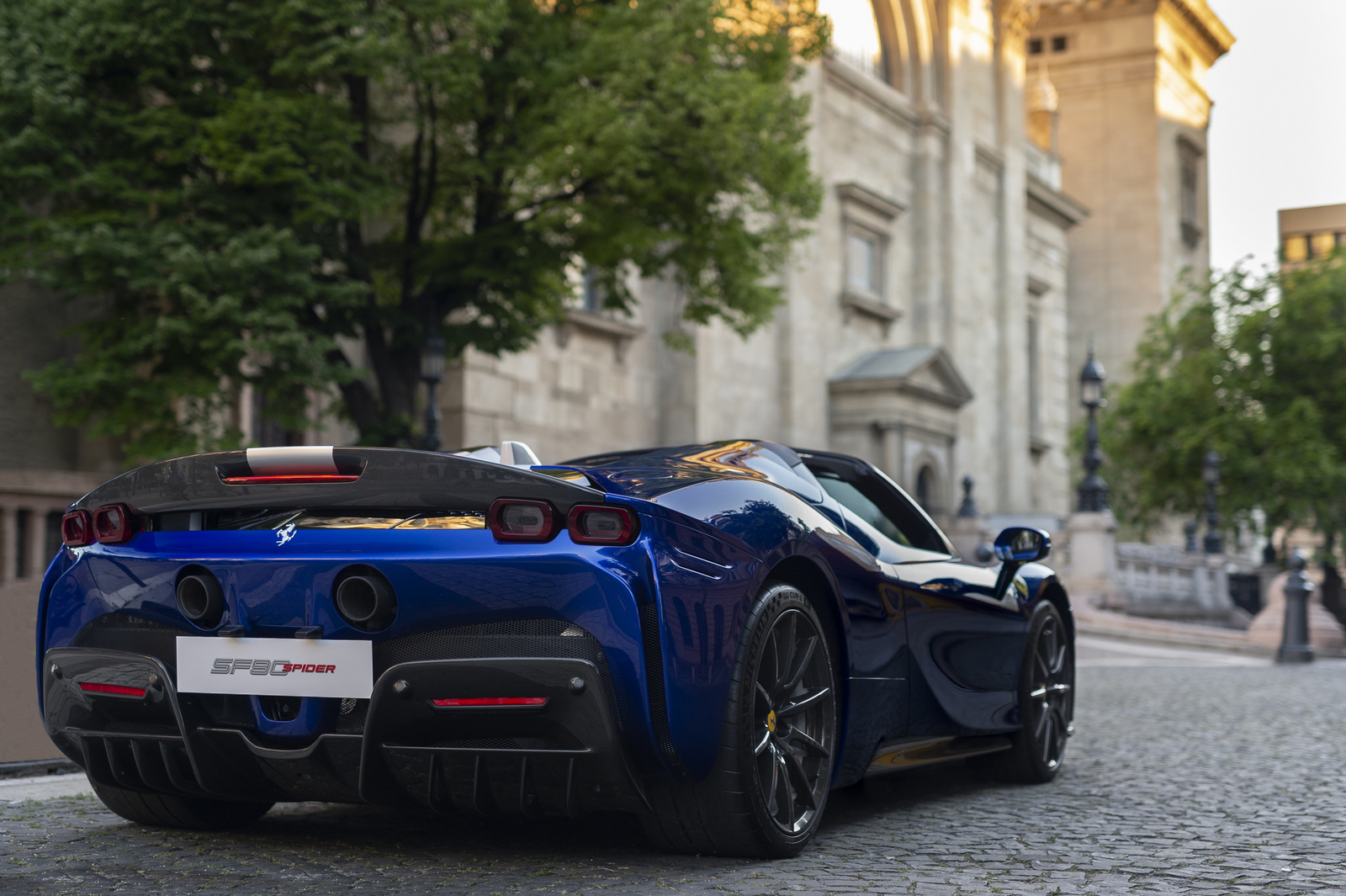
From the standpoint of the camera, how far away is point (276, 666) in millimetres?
3727

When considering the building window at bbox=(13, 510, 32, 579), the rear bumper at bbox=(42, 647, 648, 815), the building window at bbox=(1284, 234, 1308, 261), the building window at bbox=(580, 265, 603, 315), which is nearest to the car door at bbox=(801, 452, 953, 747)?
the rear bumper at bbox=(42, 647, 648, 815)

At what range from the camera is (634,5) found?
15.7m

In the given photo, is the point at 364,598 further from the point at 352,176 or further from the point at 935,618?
the point at 352,176

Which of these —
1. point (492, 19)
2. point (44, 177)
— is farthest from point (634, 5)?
point (44, 177)

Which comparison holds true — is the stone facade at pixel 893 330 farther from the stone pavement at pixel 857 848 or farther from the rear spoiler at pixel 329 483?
the rear spoiler at pixel 329 483

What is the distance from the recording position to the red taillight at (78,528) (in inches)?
161

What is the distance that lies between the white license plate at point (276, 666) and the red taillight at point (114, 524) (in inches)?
14.8

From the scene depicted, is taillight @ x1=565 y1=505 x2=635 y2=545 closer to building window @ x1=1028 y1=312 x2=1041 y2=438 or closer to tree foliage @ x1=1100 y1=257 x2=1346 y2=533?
tree foliage @ x1=1100 y1=257 x2=1346 y2=533

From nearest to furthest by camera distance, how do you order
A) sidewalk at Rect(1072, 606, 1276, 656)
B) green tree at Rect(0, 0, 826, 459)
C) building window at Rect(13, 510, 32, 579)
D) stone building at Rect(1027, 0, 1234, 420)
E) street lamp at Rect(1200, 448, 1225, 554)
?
building window at Rect(13, 510, 32, 579)
green tree at Rect(0, 0, 826, 459)
sidewalk at Rect(1072, 606, 1276, 656)
street lamp at Rect(1200, 448, 1225, 554)
stone building at Rect(1027, 0, 1234, 420)

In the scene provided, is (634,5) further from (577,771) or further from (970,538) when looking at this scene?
(970,538)

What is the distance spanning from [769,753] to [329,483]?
4.54 feet

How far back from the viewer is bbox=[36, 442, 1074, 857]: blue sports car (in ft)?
11.7

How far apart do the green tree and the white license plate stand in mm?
9309

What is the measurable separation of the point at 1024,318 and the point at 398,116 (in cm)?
3050
